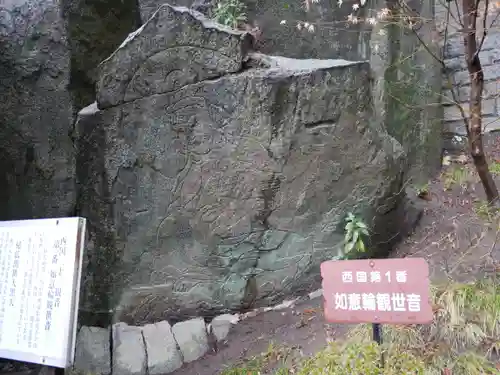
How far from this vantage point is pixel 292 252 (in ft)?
14.9

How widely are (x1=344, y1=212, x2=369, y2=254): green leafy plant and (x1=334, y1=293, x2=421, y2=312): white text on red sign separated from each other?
1.87m

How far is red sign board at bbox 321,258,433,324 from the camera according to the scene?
2357 millimetres

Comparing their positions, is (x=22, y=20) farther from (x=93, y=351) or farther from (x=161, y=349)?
(x=161, y=349)

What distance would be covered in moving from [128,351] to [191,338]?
599 mm

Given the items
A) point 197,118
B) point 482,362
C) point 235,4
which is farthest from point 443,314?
point 235,4

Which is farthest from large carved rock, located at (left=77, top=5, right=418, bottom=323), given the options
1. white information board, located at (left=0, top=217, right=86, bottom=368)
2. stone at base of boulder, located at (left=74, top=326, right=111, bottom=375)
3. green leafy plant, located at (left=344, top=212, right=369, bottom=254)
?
white information board, located at (left=0, top=217, right=86, bottom=368)

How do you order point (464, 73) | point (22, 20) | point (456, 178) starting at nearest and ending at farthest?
point (456, 178), point (22, 20), point (464, 73)

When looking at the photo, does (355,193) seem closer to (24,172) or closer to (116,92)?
(116,92)

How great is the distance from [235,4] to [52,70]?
257 cm

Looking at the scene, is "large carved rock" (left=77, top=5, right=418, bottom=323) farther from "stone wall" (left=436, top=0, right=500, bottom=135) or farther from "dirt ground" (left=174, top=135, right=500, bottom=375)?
"stone wall" (left=436, top=0, right=500, bottom=135)

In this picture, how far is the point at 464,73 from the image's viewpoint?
737cm

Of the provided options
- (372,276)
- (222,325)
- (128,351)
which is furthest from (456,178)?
(128,351)

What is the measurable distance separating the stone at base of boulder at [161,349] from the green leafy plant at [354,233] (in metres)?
1.82

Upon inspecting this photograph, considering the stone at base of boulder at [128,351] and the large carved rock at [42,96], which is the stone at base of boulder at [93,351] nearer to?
the stone at base of boulder at [128,351]
